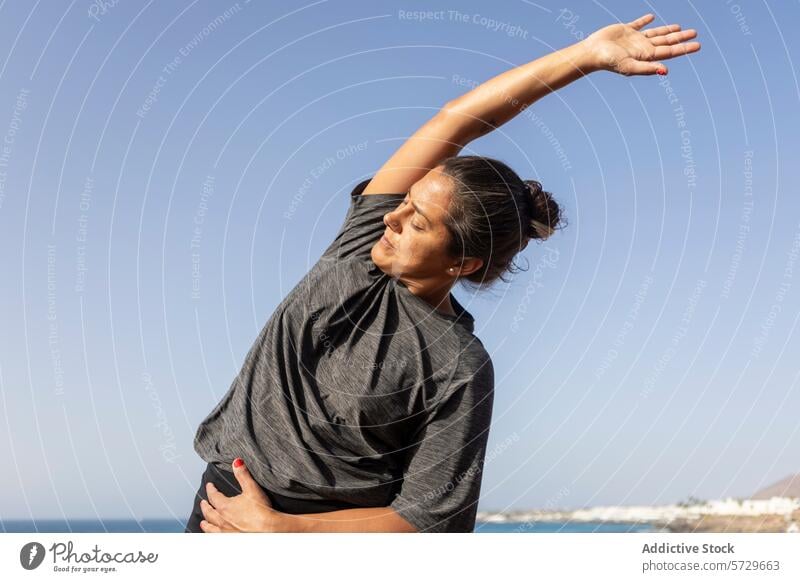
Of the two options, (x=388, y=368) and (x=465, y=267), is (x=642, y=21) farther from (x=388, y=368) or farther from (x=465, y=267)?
(x=388, y=368)

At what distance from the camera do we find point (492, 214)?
12.1 ft

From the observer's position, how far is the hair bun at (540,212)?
12.8ft

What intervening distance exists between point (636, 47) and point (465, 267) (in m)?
1.36

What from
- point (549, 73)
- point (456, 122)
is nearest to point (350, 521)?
point (456, 122)

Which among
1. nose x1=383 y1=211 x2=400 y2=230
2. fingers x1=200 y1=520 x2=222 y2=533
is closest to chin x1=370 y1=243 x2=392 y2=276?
nose x1=383 y1=211 x2=400 y2=230

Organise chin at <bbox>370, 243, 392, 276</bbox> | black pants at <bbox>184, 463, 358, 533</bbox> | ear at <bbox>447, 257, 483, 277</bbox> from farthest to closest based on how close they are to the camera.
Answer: ear at <bbox>447, 257, 483, 277</bbox>, chin at <bbox>370, 243, 392, 276</bbox>, black pants at <bbox>184, 463, 358, 533</bbox>

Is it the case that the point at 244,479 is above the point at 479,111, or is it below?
below

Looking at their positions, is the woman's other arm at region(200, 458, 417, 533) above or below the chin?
below

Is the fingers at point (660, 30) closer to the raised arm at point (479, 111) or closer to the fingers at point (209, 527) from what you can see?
the raised arm at point (479, 111)

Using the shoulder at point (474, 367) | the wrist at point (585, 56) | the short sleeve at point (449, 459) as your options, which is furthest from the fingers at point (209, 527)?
the wrist at point (585, 56)

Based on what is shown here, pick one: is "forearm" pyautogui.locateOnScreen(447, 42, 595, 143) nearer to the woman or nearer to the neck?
the woman

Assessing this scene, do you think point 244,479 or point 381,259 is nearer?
point 244,479

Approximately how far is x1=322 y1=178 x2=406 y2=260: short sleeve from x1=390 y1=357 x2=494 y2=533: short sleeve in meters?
0.79

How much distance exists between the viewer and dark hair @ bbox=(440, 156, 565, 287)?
357 cm
